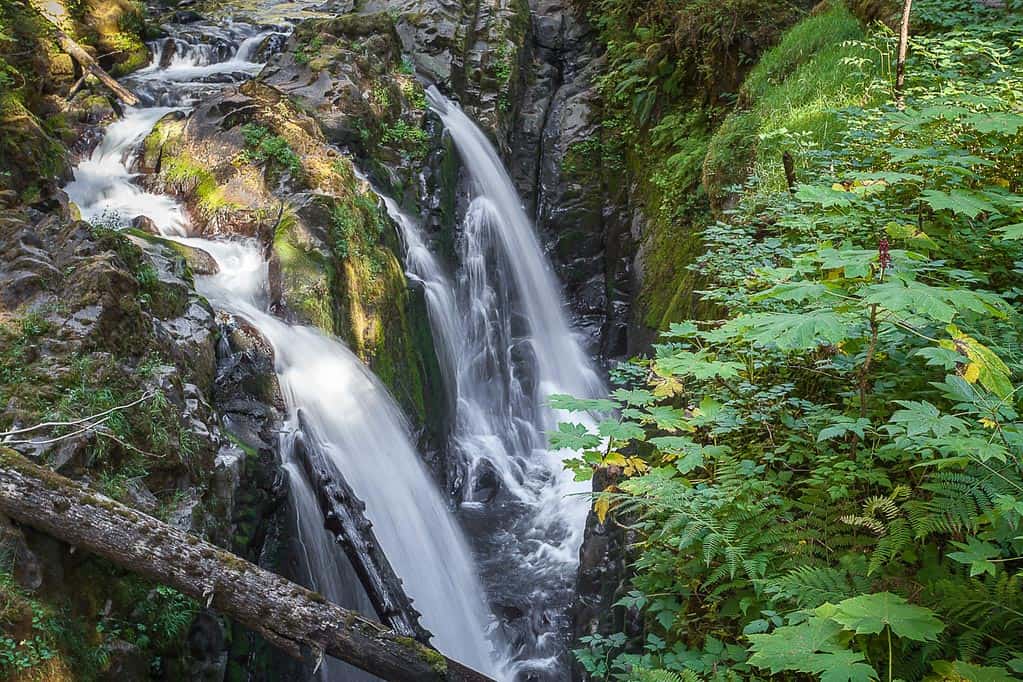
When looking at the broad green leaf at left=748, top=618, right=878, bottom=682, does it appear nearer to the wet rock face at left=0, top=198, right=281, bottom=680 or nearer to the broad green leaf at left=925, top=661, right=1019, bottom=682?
the broad green leaf at left=925, top=661, right=1019, bottom=682

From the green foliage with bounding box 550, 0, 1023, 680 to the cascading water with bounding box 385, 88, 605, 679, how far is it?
2.98 meters

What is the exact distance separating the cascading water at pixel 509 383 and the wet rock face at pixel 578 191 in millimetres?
491

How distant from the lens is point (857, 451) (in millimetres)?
3057

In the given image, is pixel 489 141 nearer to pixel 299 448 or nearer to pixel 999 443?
pixel 299 448

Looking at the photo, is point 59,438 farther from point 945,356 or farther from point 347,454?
point 945,356

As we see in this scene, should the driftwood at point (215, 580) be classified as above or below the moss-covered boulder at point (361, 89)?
below

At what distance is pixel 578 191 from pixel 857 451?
410 inches

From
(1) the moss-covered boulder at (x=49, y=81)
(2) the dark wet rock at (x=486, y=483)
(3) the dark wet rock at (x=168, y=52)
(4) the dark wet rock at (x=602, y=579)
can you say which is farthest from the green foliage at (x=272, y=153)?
(4) the dark wet rock at (x=602, y=579)

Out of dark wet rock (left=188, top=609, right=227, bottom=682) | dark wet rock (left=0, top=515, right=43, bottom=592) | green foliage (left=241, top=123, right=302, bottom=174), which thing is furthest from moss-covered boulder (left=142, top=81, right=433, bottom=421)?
dark wet rock (left=0, top=515, right=43, bottom=592)

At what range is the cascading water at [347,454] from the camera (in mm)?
5656

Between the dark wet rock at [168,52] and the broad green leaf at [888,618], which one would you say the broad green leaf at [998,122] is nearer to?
the broad green leaf at [888,618]

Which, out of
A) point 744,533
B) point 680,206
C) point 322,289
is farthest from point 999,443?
point 680,206

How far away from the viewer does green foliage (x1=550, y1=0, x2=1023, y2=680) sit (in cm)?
219

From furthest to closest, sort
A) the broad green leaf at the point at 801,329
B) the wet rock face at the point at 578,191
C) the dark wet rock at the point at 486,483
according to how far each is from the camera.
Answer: the wet rock face at the point at 578,191 → the dark wet rock at the point at 486,483 → the broad green leaf at the point at 801,329
